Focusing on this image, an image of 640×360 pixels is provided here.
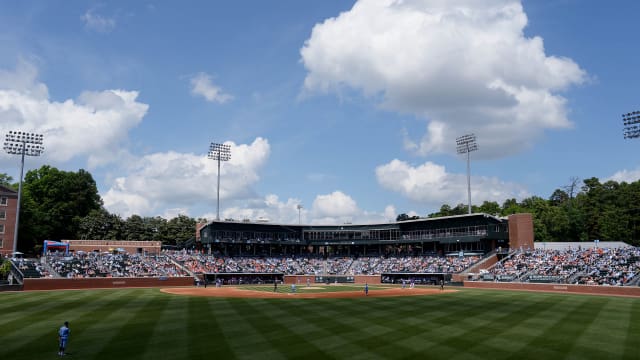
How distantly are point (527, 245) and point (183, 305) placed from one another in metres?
61.8

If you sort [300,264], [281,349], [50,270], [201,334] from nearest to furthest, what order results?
[281,349]
[201,334]
[50,270]
[300,264]

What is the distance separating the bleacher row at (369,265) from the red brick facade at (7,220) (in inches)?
721

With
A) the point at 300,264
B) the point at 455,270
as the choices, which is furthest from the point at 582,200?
the point at 300,264

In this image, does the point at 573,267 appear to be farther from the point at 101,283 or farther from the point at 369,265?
the point at 101,283

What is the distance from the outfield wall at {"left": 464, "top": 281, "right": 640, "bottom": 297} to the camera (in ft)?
175

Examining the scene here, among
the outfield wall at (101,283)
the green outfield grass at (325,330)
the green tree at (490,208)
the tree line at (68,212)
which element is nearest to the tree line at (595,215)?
the green tree at (490,208)

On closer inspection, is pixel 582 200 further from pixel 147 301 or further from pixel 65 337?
pixel 65 337

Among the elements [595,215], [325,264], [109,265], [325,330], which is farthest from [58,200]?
[595,215]

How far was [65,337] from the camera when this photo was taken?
2109 centimetres

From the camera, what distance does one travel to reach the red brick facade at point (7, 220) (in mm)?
86812

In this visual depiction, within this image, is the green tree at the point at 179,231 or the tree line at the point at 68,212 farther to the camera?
the green tree at the point at 179,231

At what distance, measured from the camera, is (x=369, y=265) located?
96.0 meters

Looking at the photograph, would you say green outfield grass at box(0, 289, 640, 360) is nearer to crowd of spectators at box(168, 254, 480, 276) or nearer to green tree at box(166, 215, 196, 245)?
crowd of spectators at box(168, 254, 480, 276)

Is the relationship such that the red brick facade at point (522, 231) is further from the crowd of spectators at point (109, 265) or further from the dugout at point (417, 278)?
the crowd of spectators at point (109, 265)
